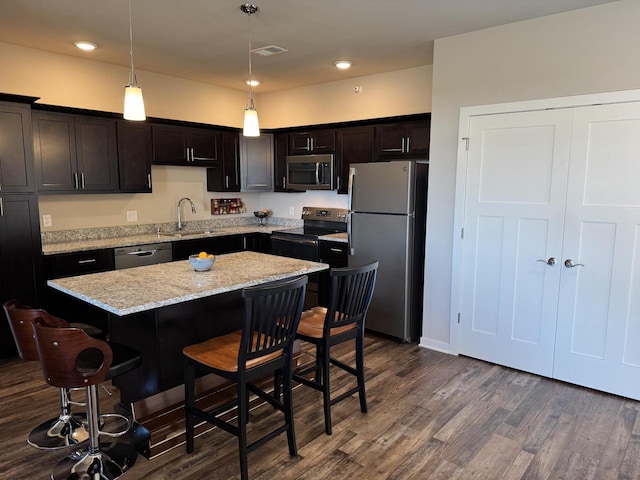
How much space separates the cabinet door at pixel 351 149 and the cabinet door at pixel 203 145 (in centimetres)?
154

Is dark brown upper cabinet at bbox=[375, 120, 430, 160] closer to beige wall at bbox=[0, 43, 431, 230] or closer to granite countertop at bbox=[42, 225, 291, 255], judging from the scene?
beige wall at bbox=[0, 43, 431, 230]

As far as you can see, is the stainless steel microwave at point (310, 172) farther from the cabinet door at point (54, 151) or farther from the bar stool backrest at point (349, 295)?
the bar stool backrest at point (349, 295)

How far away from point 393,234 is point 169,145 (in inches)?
106

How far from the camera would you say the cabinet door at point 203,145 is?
508 cm

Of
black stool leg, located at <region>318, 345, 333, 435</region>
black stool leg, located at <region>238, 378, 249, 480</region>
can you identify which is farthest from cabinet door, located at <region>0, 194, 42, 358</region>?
black stool leg, located at <region>318, 345, 333, 435</region>

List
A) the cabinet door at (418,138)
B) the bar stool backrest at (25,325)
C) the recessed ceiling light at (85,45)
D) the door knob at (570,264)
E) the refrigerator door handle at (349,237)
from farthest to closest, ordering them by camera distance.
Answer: the refrigerator door handle at (349,237), the cabinet door at (418,138), the recessed ceiling light at (85,45), the door knob at (570,264), the bar stool backrest at (25,325)

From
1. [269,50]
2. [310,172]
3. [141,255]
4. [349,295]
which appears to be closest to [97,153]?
[141,255]

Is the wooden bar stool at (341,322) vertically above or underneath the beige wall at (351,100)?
underneath

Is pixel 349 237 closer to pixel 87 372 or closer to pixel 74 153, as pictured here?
pixel 74 153

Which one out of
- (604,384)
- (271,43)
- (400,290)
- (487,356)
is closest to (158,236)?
(271,43)

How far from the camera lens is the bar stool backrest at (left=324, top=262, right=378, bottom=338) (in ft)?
8.18

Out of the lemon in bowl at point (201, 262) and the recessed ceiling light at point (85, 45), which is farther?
the recessed ceiling light at point (85, 45)

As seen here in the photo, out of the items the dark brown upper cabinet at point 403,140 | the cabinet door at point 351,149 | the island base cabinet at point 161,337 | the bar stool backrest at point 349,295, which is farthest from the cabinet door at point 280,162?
the bar stool backrest at point 349,295

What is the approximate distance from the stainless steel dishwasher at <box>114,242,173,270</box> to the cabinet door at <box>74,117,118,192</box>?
0.67 metres
